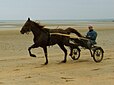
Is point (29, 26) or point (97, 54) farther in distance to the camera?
point (97, 54)

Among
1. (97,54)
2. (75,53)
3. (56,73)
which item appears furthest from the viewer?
(75,53)

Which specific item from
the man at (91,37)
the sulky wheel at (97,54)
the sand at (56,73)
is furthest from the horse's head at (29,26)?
the sulky wheel at (97,54)

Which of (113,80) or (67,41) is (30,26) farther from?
(113,80)

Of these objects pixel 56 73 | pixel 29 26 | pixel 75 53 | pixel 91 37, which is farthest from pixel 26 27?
pixel 56 73

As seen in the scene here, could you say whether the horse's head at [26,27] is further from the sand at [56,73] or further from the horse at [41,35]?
the sand at [56,73]

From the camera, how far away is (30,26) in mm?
14203

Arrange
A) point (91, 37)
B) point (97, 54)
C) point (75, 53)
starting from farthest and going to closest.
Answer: point (75, 53), point (91, 37), point (97, 54)

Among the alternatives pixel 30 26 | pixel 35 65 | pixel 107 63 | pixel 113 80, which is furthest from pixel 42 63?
pixel 113 80

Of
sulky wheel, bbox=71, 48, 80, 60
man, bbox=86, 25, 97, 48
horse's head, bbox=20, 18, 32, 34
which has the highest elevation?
horse's head, bbox=20, 18, 32, 34

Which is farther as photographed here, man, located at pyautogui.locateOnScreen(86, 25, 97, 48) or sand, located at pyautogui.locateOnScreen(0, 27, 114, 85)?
man, located at pyautogui.locateOnScreen(86, 25, 97, 48)

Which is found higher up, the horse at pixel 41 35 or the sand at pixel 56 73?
the horse at pixel 41 35

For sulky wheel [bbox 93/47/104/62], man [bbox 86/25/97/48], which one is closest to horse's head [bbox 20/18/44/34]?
man [bbox 86/25/97/48]

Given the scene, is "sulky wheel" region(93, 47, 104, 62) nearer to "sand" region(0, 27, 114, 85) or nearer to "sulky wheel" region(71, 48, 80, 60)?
"sand" region(0, 27, 114, 85)

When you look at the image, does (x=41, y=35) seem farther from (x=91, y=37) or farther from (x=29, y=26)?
(x=91, y=37)
